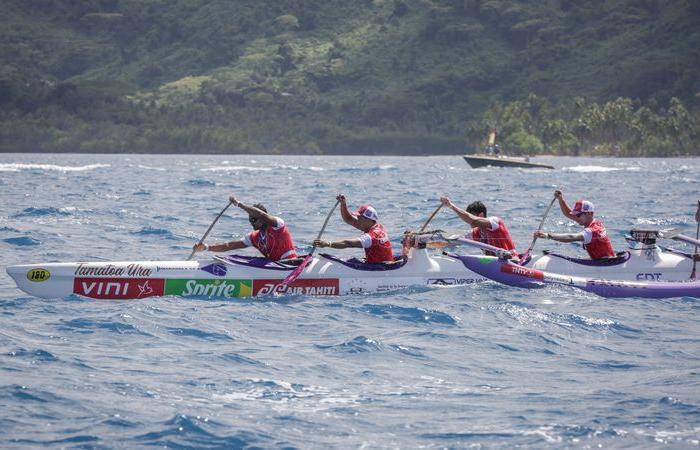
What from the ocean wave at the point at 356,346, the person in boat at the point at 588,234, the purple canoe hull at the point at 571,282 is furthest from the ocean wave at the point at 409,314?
the person in boat at the point at 588,234

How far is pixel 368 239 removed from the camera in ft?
63.1

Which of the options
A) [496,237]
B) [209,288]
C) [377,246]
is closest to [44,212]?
[209,288]

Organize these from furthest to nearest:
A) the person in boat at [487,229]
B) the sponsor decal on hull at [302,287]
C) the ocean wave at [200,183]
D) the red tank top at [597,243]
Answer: the ocean wave at [200,183], the red tank top at [597,243], the person in boat at [487,229], the sponsor decal on hull at [302,287]

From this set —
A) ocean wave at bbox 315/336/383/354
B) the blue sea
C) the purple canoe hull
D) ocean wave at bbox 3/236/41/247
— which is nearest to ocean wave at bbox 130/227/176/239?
ocean wave at bbox 3/236/41/247

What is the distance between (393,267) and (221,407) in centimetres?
Answer: 829

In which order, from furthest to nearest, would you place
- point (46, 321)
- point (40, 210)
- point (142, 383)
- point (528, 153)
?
point (528, 153) < point (40, 210) < point (46, 321) < point (142, 383)

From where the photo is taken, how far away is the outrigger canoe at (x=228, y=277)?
1819cm

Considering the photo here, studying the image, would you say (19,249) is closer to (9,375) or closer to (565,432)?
(9,375)

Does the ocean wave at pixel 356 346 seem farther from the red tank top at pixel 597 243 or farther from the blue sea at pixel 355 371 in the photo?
the red tank top at pixel 597 243

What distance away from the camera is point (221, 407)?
11617mm

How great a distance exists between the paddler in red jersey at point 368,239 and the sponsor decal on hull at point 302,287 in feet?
2.07

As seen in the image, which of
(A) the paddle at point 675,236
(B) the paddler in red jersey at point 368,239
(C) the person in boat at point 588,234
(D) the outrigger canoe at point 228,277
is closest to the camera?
(D) the outrigger canoe at point 228,277

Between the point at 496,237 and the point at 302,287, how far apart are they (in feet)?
12.4

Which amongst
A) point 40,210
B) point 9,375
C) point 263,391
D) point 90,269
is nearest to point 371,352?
point 263,391
